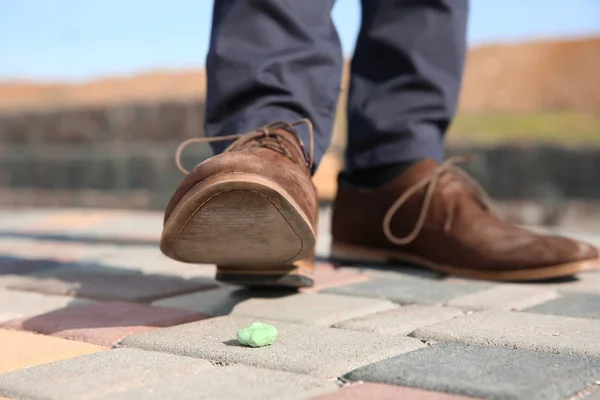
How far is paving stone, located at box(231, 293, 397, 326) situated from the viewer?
1.29 metres

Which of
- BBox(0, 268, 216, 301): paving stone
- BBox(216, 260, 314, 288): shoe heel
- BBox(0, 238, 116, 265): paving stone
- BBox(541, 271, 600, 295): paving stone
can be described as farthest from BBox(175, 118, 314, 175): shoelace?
BBox(0, 238, 116, 265): paving stone

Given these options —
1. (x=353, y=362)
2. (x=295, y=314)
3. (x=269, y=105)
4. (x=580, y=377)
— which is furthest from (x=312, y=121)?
(x=580, y=377)

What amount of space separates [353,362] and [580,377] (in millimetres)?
276

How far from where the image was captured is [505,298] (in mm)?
1485

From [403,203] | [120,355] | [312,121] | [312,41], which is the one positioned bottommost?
[120,355]

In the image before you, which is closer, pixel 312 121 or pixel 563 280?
pixel 312 121

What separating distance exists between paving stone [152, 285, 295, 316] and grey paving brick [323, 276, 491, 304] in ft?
0.48

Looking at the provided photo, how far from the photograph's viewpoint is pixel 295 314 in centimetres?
132

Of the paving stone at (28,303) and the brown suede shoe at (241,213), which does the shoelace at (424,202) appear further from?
the paving stone at (28,303)

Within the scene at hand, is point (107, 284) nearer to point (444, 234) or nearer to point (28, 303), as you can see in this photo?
point (28, 303)

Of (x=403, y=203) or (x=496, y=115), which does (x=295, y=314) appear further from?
(x=496, y=115)

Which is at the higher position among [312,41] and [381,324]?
[312,41]

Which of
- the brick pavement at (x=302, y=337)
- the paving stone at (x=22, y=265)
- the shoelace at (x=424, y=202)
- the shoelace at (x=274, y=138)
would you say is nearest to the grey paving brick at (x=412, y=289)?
the brick pavement at (x=302, y=337)

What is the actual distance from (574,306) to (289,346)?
0.62 metres
